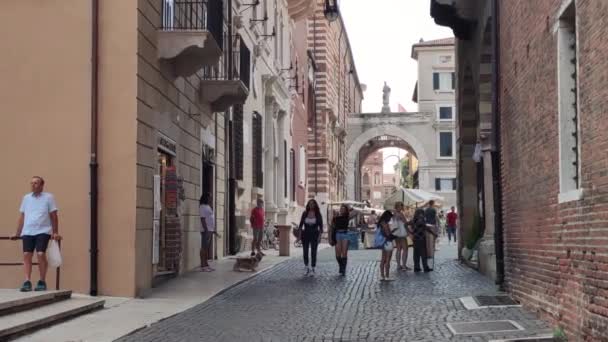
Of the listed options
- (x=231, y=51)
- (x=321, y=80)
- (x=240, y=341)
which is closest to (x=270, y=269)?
(x=231, y=51)

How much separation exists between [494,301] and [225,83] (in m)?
8.87

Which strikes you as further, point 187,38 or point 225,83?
point 225,83

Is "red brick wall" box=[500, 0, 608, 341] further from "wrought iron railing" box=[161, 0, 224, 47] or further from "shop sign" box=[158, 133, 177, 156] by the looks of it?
"shop sign" box=[158, 133, 177, 156]

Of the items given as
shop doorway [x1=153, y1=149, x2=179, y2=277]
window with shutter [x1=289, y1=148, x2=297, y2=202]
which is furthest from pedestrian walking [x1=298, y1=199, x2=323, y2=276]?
window with shutter [x1=289, y1=148, x2=297, y2=202]

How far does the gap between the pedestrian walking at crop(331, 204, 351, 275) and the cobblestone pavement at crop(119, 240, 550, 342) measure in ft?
3.04

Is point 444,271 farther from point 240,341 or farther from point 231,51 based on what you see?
point 240,341

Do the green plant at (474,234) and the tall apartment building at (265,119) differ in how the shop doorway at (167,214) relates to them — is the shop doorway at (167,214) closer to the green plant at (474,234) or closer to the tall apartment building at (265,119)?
the green plant at (474,234)

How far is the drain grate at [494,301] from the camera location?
38.9 ft

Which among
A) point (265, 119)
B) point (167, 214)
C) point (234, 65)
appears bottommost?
point (167, 214)

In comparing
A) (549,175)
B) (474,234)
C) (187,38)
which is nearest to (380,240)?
(474,234)

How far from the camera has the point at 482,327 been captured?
32.0 feet

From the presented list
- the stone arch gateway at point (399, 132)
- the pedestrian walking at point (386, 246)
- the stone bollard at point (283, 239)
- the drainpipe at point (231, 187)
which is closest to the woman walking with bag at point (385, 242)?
the pedestrian walking at point (386, 246)

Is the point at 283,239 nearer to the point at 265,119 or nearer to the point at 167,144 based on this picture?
the point at 265,119

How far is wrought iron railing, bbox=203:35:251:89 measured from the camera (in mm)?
20375
